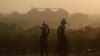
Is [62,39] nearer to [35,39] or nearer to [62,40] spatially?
[62,40]

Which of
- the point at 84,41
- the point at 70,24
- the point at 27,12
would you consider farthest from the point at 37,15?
A: the point at 84,41

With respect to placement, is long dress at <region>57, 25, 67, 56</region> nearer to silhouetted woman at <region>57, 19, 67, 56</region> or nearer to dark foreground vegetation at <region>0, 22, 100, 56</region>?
silhouetted woman at <region>57, 19, 67, 56</region>

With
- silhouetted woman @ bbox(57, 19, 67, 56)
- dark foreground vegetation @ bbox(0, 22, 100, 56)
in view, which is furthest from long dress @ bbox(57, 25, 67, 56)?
dark foreground vegetation @ bbox(0, 22, 100, 56)

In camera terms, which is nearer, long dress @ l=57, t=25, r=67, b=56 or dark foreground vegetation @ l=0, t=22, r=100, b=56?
long dress @ l=57, t=25, r=67, b=56

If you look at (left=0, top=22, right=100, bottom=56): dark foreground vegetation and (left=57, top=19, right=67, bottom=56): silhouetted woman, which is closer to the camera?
(left=57, top=19, right=67, bottom=56): silhouetted woman

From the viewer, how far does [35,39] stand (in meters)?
8.65

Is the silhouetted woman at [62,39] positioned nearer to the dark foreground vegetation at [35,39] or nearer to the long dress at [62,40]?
the long dress at [62,40]

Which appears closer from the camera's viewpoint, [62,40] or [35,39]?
[62,40]

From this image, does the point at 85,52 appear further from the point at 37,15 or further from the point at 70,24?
the point at 37,15

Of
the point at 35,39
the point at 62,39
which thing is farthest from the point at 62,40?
the point at 35,39

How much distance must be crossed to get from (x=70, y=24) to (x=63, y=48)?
2581 mm

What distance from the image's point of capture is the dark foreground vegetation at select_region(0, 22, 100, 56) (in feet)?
27.8

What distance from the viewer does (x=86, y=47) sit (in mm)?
8453

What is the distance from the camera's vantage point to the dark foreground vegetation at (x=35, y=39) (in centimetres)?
846
